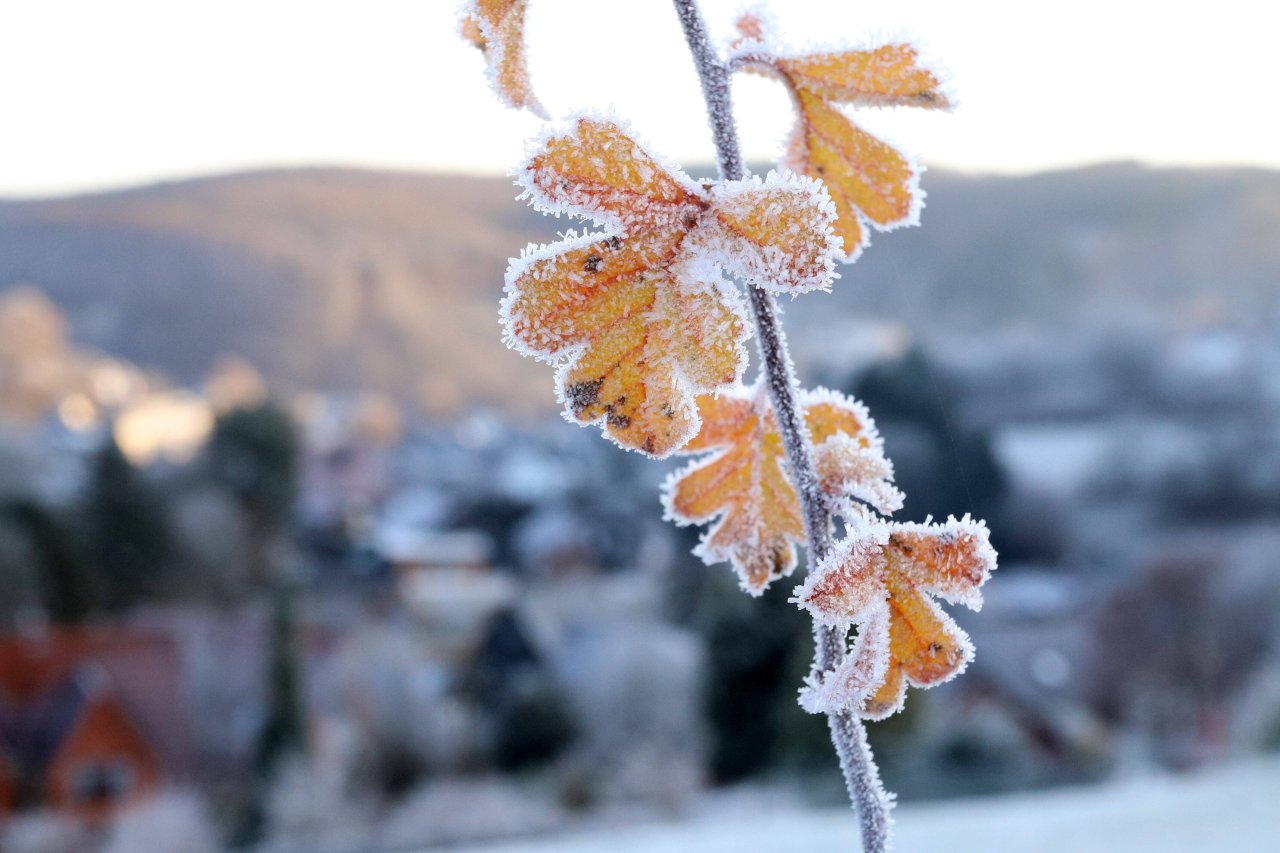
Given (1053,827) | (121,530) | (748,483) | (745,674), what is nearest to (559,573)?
(745,674)

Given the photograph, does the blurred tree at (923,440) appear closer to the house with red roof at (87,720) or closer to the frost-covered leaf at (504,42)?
the frost-covered leaf at (504,42)

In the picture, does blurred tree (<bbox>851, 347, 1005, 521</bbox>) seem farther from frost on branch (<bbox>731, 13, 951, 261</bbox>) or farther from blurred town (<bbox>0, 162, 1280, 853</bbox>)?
frost on branch (<bbox>731, 13, 951, 261</bbox>)

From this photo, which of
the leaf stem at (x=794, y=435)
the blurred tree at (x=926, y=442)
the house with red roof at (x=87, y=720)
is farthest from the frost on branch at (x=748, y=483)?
the house with red roof at (x=87, y=720)

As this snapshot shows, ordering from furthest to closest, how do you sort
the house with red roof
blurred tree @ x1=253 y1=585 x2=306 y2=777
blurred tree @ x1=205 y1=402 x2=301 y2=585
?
blurred tree @ x1=205 y1=402 x2=301 y2=585 < blurred tree @ x1=253 y1=585 x2=306 y2=777 < the house with red roof

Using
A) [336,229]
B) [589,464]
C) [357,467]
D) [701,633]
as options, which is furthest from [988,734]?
[336,229]

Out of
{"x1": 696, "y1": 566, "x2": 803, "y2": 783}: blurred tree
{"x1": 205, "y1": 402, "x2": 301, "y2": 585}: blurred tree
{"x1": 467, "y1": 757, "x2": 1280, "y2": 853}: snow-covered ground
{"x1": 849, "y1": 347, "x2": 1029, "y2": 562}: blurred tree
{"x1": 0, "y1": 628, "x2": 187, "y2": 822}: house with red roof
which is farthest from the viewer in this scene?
{"x1": 205, "y1": 402, "x2": 301, "y2": 585}: blurred tree

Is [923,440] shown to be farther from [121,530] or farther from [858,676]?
[121,530]

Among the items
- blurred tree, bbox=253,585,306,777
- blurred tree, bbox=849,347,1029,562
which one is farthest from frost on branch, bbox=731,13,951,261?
blurred tree, bbox=253,585,306,777
